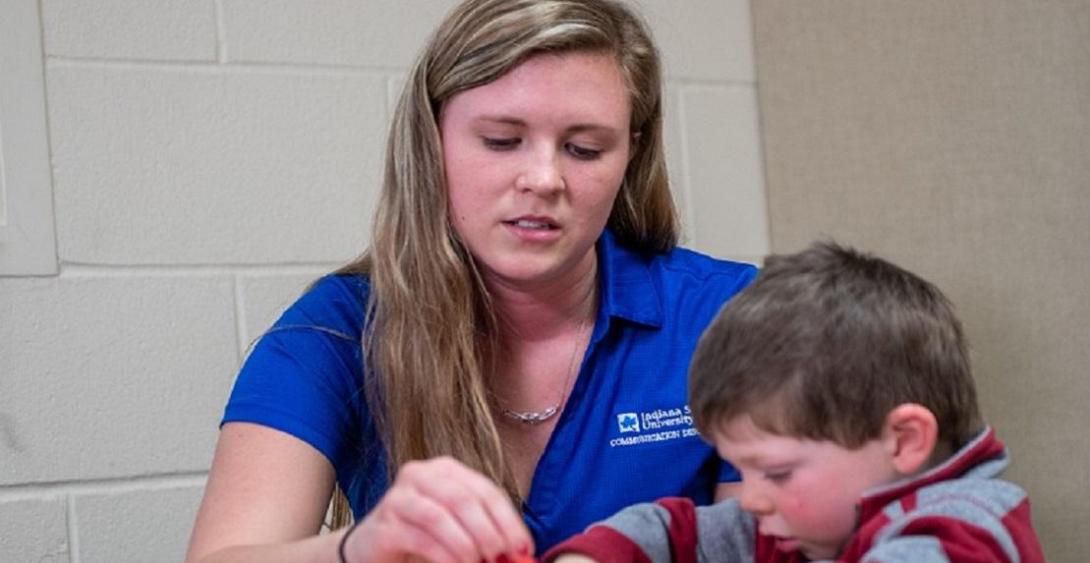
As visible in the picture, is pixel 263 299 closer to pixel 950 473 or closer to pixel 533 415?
pixel 533 415

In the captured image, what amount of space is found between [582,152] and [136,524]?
2.90 feet

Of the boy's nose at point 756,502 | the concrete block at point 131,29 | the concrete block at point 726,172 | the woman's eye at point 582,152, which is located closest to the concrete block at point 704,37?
the concrete block at point 726,172

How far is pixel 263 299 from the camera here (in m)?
2.19

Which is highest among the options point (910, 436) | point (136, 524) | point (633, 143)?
point (633, 143)

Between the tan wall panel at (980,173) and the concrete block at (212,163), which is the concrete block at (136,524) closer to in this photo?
the concrete block at (212,163)

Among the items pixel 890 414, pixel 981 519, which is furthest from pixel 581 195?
pixel 981 519

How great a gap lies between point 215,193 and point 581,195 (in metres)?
0.75

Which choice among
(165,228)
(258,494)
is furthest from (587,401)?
(165,228)

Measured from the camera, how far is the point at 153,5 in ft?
7.02

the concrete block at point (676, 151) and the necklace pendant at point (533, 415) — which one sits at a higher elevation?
the concrete block at point (676, 151)

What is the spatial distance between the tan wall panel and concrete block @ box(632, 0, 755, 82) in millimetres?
54

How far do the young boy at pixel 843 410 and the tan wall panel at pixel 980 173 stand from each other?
3.47ft

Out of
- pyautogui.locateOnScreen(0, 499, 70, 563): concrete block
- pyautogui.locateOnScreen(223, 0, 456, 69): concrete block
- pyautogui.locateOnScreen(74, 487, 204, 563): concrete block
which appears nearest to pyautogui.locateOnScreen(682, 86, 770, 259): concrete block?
pyautogui.locateOnScreen(223, 0, 456, 69): concrete block

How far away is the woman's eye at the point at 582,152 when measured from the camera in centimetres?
159
